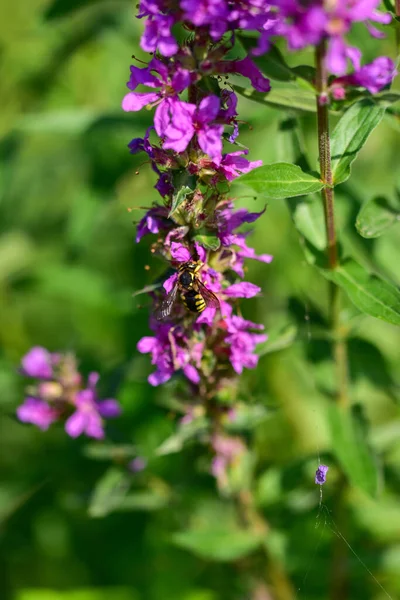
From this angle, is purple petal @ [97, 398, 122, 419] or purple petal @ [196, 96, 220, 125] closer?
purple petal @ [196, 96, 220, 125]

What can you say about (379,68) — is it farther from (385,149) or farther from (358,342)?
(385,149)

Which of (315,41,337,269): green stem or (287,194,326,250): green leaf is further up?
(315,41,337,269): green stem

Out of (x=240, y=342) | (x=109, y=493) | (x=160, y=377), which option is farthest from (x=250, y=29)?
(x=109, y=493)

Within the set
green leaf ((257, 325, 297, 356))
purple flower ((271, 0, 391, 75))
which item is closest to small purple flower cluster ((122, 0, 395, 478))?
purple flower ((271, 0, 391, 75))

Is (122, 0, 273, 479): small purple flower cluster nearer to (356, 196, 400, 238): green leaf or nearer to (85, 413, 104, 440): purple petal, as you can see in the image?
(356, 196, 400, 238): green leaf

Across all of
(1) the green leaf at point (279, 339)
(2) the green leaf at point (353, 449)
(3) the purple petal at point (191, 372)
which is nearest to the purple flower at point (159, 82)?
(3) the purple petal at point (191, 372)

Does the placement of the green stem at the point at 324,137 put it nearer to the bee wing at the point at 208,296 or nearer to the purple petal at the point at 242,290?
the purple petal at the point at 242,290

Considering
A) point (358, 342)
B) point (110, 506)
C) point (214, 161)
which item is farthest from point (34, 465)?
point (214, 161)
